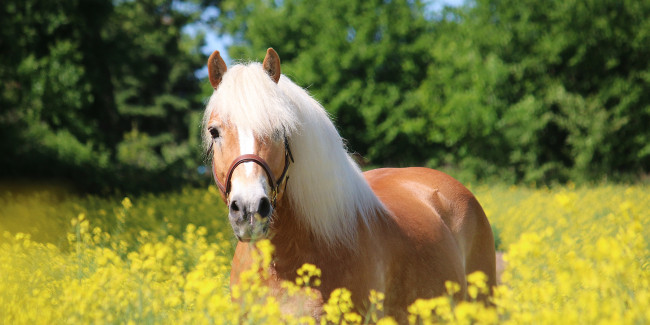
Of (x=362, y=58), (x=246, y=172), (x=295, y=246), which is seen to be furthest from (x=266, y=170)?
(x=362, y=58)

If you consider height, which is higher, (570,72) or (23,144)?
(23,144)

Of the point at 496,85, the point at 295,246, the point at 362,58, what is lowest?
the point at 295,246

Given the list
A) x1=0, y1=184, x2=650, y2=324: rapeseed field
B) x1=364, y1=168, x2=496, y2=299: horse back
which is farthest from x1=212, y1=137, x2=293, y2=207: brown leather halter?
x1=364, y1=168, x2=496, y2=299: horse back

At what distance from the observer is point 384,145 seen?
21.6 metres

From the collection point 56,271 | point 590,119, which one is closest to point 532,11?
point 590,119

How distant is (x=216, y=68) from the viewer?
3021 mm

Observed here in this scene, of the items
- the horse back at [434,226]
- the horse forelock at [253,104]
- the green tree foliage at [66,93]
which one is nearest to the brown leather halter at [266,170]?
the horse forelock at [253,104]

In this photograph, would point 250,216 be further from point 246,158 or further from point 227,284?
point 227,284

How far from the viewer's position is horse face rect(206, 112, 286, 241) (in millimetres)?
2422

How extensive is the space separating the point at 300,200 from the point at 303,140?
31cm

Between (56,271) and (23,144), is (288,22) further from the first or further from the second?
(56,271)

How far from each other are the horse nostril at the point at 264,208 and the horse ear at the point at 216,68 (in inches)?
34.8

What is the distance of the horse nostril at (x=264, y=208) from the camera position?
7.97ft

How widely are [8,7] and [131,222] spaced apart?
723 cm
